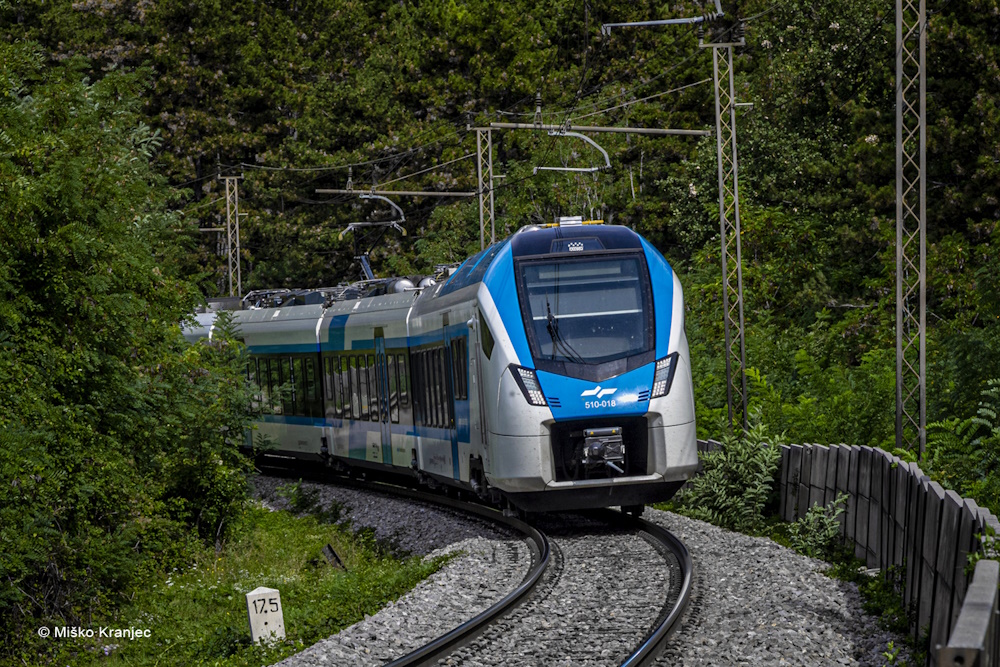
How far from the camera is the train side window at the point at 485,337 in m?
15.5

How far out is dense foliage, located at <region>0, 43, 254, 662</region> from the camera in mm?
14039

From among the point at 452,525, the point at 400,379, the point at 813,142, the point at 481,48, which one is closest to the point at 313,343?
the point at 400,379

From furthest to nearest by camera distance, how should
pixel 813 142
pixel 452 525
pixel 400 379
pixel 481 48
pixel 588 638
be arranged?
pixel 481 48 < pixel 813 142 < pixel 400 379 < pixel 452 525 < pixel 588 638

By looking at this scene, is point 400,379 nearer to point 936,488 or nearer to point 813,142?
point 936,488

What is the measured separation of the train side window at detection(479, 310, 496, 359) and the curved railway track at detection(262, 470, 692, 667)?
2.06 m

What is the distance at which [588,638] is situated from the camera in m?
10.5

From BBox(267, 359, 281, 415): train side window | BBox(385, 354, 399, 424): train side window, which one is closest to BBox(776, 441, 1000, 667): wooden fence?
BBox(385, 354, 399, 424): train side window

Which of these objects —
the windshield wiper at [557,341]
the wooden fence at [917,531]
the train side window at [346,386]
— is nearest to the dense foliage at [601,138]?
the wooden fence at [917,531]

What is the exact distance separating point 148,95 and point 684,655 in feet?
186

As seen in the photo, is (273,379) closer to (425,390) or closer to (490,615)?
(425,390)

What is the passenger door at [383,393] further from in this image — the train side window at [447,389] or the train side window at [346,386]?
the train side window at [447,389]

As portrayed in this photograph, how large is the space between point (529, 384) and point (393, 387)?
6.86 m

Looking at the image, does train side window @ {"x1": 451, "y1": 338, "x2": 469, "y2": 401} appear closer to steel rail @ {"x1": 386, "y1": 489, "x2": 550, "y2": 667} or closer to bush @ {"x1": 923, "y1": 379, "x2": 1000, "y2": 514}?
steel rail @ {"x1": 386, "y1": 489, "x2": 550, "y2": 667}

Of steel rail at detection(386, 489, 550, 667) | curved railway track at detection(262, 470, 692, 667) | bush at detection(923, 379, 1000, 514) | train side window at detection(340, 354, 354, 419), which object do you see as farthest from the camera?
train side window at detection(340, 354, 354, 419)
